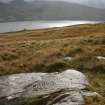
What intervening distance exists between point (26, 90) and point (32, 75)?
7.56 feet

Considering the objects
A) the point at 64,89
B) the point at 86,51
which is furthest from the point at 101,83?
the point at 86,51

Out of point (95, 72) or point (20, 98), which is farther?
point (95, 72)

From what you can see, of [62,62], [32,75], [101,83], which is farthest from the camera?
[62,62]

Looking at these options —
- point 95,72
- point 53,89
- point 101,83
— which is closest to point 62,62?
point 95,72

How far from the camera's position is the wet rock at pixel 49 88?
36.1 feet

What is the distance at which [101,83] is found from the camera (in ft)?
44.8

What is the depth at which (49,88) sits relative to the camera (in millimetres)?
12258

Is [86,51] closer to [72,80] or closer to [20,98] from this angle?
[72,80]

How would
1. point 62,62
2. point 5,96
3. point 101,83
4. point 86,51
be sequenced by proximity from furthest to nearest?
point 86,51 → point 62,62 → point 101,83 → point 5,96

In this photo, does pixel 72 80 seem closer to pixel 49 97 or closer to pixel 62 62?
pixel 49 97

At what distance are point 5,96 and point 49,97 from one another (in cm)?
208

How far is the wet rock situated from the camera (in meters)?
11.0

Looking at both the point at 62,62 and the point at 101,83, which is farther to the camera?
the point at 62,62

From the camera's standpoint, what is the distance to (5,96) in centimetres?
1241
